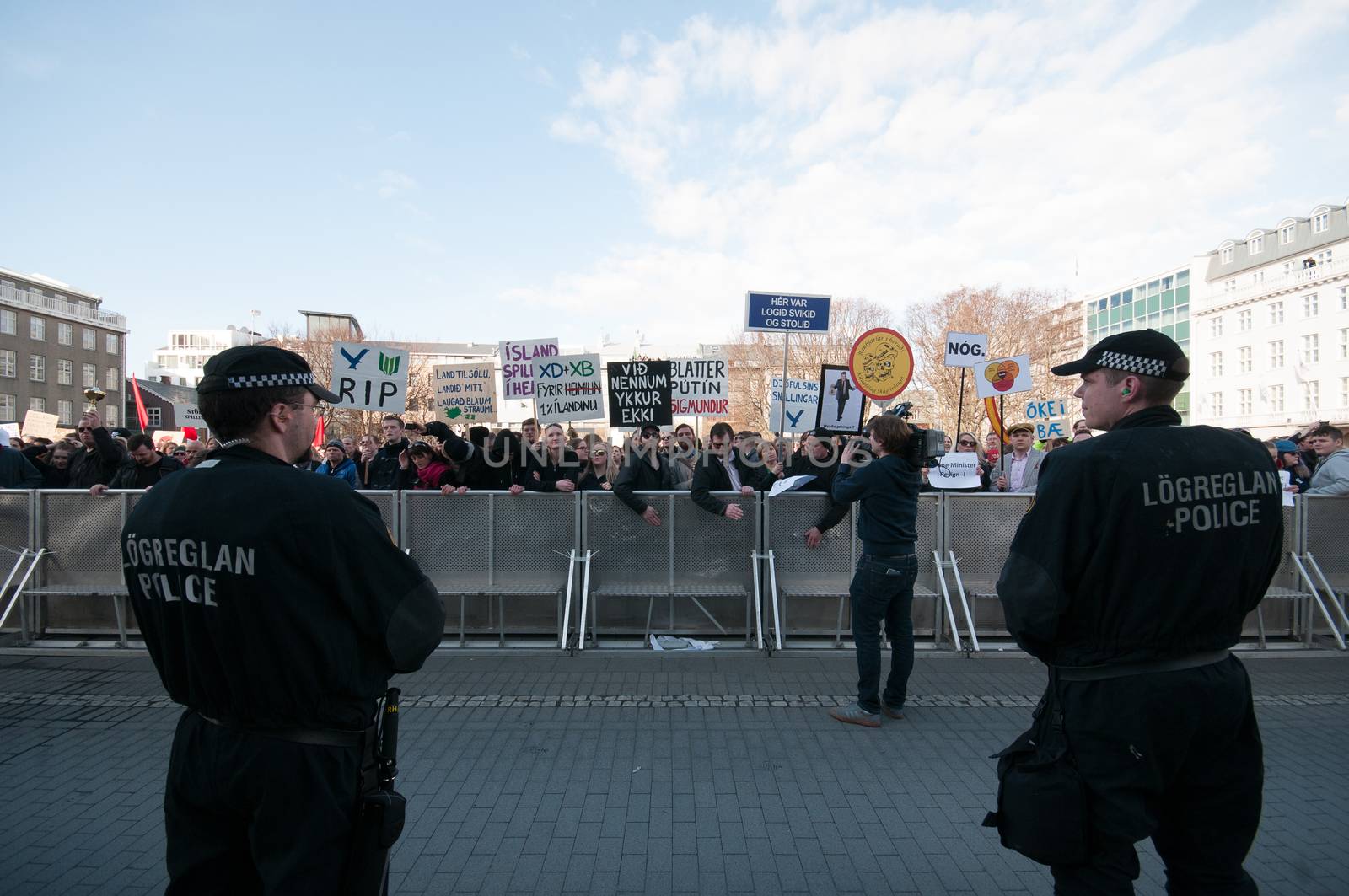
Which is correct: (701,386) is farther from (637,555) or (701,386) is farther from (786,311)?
(637,555)

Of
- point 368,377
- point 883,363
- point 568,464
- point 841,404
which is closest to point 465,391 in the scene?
point 368,377

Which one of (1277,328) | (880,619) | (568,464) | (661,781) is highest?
(1277,328)

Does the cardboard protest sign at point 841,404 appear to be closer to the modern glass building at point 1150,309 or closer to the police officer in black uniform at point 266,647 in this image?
the police officer in black uniform at point 266,647

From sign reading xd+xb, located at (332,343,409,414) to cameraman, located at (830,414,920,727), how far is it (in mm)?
6053

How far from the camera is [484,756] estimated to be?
4.77 m

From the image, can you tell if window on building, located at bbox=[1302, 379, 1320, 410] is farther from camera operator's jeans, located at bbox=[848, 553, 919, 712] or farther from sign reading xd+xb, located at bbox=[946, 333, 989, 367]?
camera operator's jeans, located at bbox=[848, 553, 919, 712]

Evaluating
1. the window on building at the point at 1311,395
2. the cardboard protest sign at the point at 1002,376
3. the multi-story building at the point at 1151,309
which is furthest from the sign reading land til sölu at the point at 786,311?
the multi-story building at the point at 1151,309

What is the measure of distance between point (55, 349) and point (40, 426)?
68.0 metres

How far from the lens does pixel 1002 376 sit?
451 inches

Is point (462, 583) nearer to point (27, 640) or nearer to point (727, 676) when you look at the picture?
point (727, 676)

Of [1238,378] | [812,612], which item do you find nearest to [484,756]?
[812,612]

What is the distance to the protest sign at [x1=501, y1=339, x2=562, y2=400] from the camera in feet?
34.8

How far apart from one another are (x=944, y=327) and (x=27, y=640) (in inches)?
1465

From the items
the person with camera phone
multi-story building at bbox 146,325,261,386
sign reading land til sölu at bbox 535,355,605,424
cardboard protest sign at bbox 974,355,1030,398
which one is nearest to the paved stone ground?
the person with camera phone
